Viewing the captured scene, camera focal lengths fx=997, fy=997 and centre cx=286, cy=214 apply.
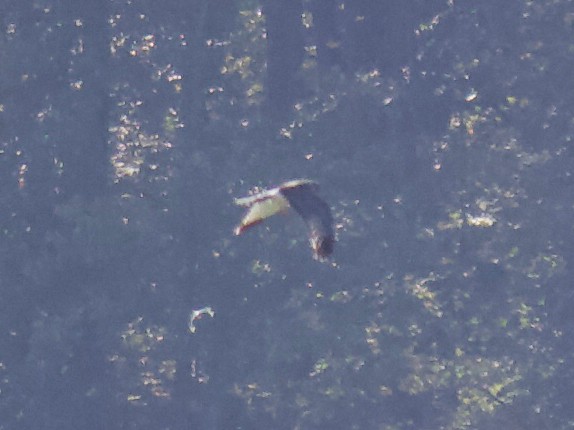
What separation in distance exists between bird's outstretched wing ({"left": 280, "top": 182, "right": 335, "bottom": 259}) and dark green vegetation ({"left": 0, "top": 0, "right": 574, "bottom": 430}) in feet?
11.2

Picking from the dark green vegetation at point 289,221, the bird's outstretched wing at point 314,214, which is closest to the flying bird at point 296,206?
the bird's outstretched wing at point 314,214

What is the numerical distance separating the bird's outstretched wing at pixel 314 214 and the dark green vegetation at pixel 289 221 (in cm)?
341

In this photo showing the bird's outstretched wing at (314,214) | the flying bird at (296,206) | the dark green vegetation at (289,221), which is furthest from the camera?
the dark green vegetation at (289,221)

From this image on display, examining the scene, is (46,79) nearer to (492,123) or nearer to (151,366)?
(151,366)

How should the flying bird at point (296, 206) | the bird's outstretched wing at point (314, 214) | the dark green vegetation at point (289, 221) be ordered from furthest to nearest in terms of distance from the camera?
the dark green vegetation at point (289, 221)
the flying bird at point (296, 206)
the bird's outstretched wing at point (314, 214)

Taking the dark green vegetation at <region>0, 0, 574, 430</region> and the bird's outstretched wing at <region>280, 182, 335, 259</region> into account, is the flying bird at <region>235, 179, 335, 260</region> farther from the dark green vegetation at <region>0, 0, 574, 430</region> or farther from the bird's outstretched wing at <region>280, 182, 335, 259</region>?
Answer: the dark green vegetation at <region>0, 0, 574, 430</region>

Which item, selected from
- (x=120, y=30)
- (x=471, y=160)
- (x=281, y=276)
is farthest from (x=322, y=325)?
(x=120, y=30)

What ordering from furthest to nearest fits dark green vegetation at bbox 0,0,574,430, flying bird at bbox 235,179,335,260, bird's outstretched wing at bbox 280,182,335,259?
dark green vegetation at bbox 0,0,574,430 < flying bird at bbox 235,179,335,260 < bird's outstretched wing at bbox 280,182,335,259

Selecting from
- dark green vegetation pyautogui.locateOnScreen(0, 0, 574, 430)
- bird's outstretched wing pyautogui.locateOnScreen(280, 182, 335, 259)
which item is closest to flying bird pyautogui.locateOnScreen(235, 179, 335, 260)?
bird's outstretched wing pyautogui.locateOnScreen(280, 182, 335, 259)

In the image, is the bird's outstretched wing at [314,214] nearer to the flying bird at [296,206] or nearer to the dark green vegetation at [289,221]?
the flying bird at [296,206]

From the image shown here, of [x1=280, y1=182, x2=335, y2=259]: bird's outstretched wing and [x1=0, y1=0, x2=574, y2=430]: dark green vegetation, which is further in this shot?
[x1=0, y1=0, x2=574, y2=430]: dark green vegetation

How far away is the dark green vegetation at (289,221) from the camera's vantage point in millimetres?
6727

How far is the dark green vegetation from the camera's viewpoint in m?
6.73

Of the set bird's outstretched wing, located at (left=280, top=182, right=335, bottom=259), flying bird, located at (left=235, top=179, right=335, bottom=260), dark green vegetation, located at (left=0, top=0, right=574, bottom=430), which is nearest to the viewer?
bird's outstretched wing, located at (left=280, top=182, right=335, bottom=259)
